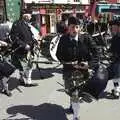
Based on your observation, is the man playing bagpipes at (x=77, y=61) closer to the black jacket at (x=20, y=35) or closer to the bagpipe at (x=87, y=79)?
the bagpipe at (x=87, y=79)

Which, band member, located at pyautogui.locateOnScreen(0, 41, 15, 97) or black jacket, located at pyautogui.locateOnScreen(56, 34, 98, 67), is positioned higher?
black jacket, located at pyautogui.locateOnScreen(56, 34, 98, 67)

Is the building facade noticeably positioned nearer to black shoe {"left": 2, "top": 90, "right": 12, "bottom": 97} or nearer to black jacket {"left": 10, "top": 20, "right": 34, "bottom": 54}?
black jacket {"left": 10, "top": 20, "right": 34, "bottom": 54}

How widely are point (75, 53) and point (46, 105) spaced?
6.62 feet

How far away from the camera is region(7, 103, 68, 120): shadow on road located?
784 cm

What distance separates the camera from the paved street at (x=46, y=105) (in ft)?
25.9

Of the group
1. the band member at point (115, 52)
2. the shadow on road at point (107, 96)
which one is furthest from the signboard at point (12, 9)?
the band member at point (115, 52)

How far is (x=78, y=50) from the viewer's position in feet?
23.2

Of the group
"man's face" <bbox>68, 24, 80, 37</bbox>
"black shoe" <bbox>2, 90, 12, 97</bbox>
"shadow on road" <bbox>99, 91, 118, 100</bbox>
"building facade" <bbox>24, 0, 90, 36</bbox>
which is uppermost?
"man's face" <bbox>68, 24, 80, 37</bbox>

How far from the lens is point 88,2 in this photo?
44906mm

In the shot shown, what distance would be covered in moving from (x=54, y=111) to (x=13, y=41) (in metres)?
2.57

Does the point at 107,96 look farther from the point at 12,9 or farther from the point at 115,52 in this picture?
the point at 12,9

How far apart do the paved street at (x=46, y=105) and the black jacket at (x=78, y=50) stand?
3.94 feet

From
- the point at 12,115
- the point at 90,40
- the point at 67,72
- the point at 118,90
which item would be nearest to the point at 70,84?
the point at 67,72

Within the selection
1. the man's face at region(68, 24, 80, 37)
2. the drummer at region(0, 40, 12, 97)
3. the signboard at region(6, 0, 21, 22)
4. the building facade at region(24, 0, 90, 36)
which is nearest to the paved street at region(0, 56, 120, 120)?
the drummer at region(0, 40, 12, 97)
